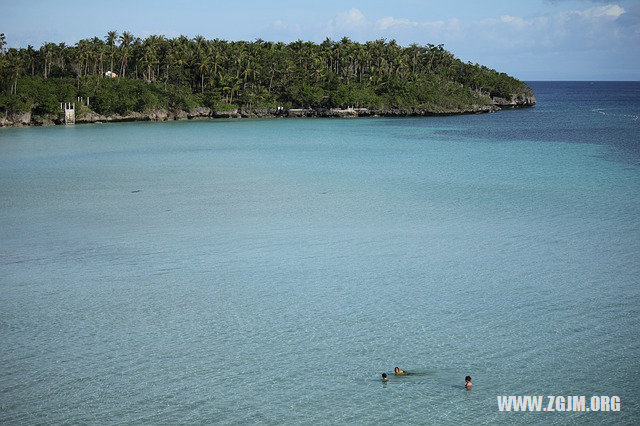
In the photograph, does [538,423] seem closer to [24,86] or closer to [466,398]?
[466,398]

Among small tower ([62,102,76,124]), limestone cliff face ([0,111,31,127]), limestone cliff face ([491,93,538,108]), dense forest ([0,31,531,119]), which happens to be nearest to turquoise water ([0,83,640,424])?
limestone cliff face ([0,111,31,127])

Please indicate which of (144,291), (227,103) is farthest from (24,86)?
(144,291)

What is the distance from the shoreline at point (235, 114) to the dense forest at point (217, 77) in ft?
2.60

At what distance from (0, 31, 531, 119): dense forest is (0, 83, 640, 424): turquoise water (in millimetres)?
42646

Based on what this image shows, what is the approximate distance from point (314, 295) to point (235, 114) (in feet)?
245

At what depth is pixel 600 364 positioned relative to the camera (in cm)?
1315

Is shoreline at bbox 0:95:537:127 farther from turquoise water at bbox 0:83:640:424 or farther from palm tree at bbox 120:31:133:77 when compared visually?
turquoise water at bbox 0:83:640:424

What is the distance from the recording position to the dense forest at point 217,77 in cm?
7712

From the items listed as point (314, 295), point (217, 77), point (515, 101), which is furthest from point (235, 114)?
point (314, 295)

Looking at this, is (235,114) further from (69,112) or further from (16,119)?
(16,119)

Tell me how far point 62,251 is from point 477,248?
13390 mm

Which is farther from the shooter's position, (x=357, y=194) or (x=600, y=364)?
(x=357, y=194)

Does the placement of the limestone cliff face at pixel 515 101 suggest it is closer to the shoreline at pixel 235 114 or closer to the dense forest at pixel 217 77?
the dense forest at pixel 217 77

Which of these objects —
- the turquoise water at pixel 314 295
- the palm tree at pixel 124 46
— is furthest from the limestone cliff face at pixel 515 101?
the turquoise water at pixel 314 295
